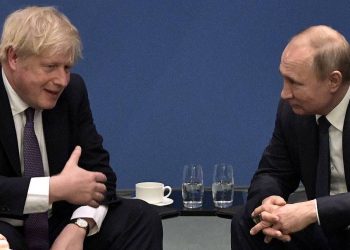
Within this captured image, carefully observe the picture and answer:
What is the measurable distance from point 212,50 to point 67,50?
169cm

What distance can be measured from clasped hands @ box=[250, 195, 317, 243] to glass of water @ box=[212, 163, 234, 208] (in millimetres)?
648

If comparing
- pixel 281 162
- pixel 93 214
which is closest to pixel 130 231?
pixel 93 214

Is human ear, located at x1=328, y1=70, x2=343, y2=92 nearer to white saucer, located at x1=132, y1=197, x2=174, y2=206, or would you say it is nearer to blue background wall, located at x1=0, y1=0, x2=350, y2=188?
white saucer, located at x1=132, y1=197, x2=174, y2=206

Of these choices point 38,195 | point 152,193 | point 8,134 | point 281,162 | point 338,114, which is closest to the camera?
point 38,195

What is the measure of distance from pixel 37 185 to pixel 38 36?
17.8 inches

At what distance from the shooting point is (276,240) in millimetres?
2479

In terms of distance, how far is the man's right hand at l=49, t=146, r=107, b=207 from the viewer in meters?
2.34

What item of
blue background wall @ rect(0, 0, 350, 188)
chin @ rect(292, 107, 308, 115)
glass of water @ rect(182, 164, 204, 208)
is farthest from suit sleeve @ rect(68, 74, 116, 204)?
blue background wall @ rect(0, 0, 350, 188)

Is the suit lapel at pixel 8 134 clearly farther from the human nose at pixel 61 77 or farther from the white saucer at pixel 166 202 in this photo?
the white saucer at pixel 166 202

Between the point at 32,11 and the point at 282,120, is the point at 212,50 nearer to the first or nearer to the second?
the point at 282,120

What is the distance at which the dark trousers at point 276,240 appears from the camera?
8.14 ft

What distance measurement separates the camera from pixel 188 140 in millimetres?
4094

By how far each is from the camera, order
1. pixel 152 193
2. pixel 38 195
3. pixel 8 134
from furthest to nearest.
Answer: pixel 152 193 < pixel 8 134 < pixel 38 195

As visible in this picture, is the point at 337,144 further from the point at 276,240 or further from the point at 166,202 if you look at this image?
the point at 166,202
